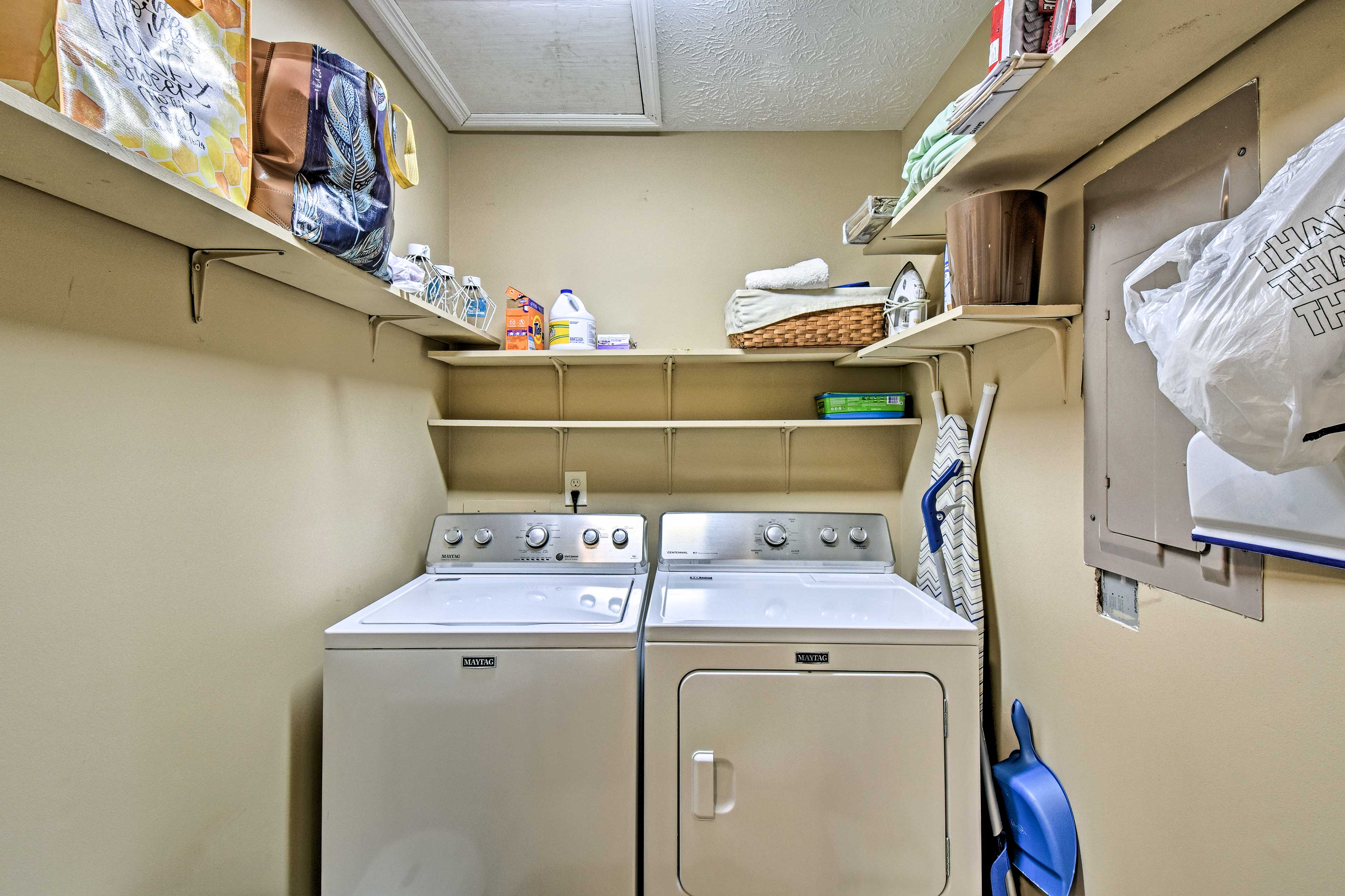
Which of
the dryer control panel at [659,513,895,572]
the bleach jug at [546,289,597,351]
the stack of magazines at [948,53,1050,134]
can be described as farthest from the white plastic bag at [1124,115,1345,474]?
the bleach jug at [546,289,597,351]

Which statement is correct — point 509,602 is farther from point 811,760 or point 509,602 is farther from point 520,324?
point 520,324

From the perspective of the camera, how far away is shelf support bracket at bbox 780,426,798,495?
2199 mm

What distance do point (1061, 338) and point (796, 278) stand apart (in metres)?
0.86

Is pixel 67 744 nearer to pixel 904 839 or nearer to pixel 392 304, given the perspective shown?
pixel 392 304

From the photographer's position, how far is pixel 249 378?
4.05ft

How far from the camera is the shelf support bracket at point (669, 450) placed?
2.21 meters

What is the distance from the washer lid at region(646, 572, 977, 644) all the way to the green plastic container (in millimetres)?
552

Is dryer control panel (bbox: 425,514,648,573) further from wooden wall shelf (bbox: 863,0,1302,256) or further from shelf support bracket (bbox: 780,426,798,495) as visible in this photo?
wooden wall shelf (bbox: 863,0,1302,256)

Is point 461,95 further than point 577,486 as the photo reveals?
No

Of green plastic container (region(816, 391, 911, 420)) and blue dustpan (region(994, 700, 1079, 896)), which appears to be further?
green plastic container (region(816, 391, 911, 420))

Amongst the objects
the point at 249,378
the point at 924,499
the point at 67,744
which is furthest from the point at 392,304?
the point at 924,499

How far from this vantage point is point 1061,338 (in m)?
1.23

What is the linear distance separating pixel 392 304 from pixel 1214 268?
164cm

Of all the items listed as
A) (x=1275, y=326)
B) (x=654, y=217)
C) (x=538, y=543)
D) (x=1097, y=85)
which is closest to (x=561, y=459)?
(x=538, y=543)
